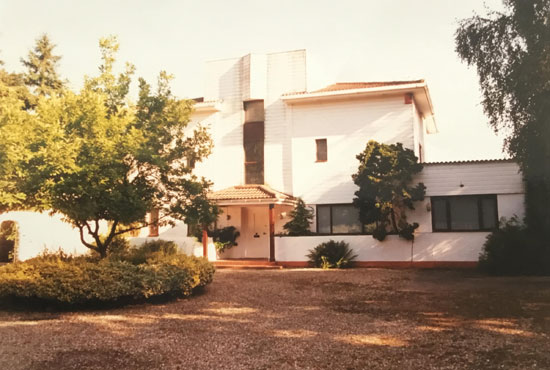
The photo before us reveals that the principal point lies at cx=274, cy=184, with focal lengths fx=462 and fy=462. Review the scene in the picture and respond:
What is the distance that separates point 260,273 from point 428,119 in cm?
1495

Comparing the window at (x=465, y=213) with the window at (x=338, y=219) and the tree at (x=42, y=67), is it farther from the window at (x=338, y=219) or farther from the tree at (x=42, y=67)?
the tree at (x=42, y=67)

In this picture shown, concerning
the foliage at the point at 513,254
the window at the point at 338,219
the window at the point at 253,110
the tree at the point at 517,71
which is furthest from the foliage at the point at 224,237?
the tree at the point at 517,71

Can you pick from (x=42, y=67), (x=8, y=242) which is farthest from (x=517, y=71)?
(x=42, y=67)

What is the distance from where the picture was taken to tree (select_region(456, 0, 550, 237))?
1141 centimetres

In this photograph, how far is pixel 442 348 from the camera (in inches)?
252

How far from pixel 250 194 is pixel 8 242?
1075 cm

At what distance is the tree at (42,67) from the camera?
33.6 m

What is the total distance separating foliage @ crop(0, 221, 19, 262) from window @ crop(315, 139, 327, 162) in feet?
44.4

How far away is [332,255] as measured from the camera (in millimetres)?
18688

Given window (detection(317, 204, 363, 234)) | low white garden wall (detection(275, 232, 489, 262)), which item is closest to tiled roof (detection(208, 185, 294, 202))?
window (detection(317, 204, 363, 234))

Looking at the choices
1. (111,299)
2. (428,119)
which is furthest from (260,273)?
(428,119)

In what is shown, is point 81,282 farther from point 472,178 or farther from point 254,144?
point 472,178

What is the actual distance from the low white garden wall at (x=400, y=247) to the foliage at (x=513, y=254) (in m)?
1.70

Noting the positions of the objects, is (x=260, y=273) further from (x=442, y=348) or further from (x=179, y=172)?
(x=442, y=348)
